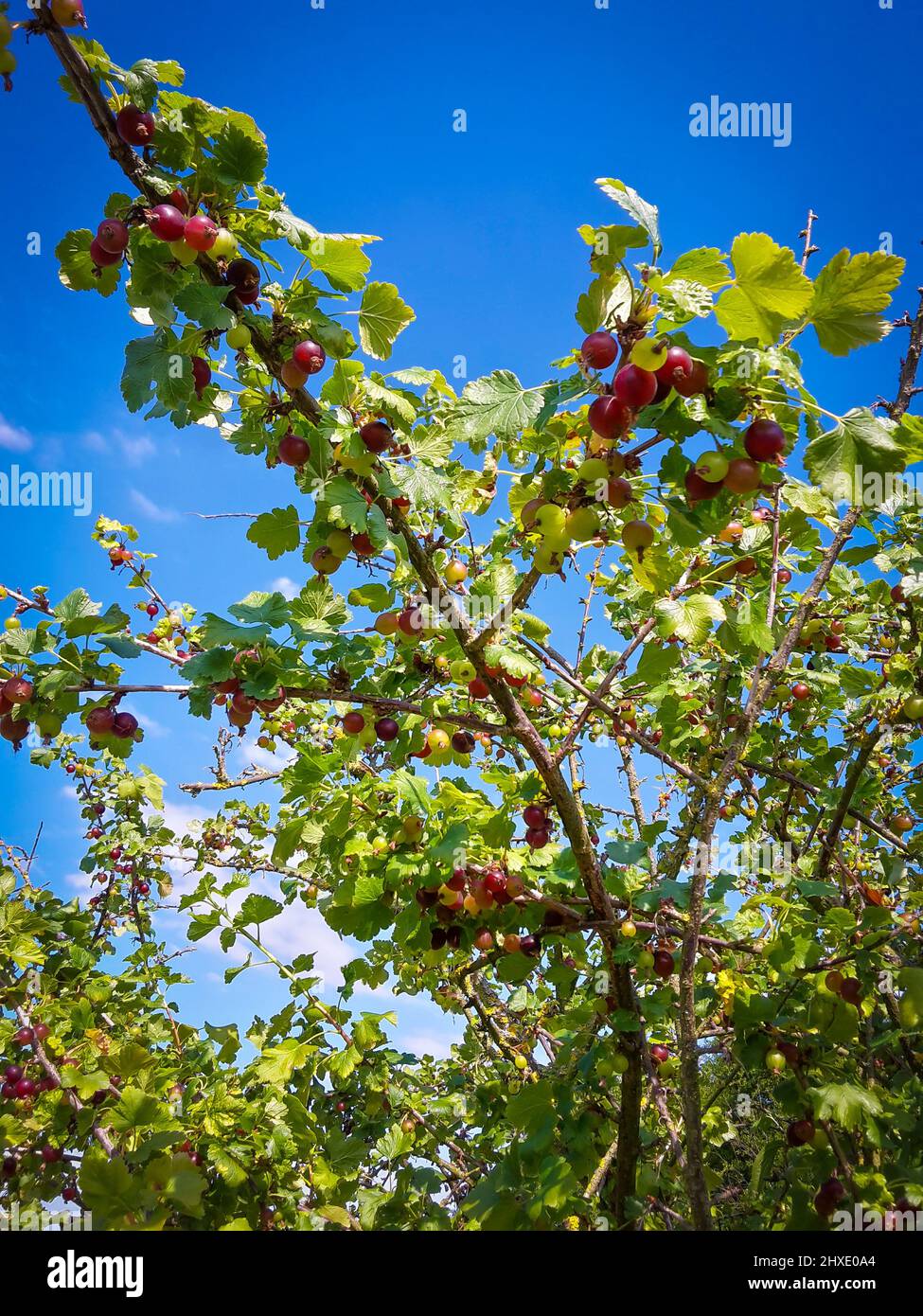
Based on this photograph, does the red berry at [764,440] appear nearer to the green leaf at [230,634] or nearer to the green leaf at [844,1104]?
the green leaf at [230,634]

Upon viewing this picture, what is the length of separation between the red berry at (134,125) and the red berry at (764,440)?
68.9 inches

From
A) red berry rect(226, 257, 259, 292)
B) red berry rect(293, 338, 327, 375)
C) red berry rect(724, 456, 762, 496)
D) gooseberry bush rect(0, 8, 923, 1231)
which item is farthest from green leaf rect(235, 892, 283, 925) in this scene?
red berry rect(724, 456, 762, 496)

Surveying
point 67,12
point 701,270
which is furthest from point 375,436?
point 67,12

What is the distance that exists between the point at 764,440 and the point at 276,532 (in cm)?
155

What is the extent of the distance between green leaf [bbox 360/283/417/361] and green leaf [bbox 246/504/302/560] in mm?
600

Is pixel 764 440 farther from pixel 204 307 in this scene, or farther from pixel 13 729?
pixel 13 729

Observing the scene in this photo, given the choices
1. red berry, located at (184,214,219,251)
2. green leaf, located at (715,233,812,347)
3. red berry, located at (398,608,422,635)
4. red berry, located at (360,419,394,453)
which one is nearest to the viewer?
green leaf, located at (715,233,812,347)

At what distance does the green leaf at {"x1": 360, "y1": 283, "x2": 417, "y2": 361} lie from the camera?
7.68ft

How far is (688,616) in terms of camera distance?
2.16 m

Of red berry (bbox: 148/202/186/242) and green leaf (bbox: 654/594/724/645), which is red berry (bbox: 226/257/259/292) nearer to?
red berry (bbox: 148/202/186/242)

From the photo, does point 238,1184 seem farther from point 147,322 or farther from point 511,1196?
point 147,322
